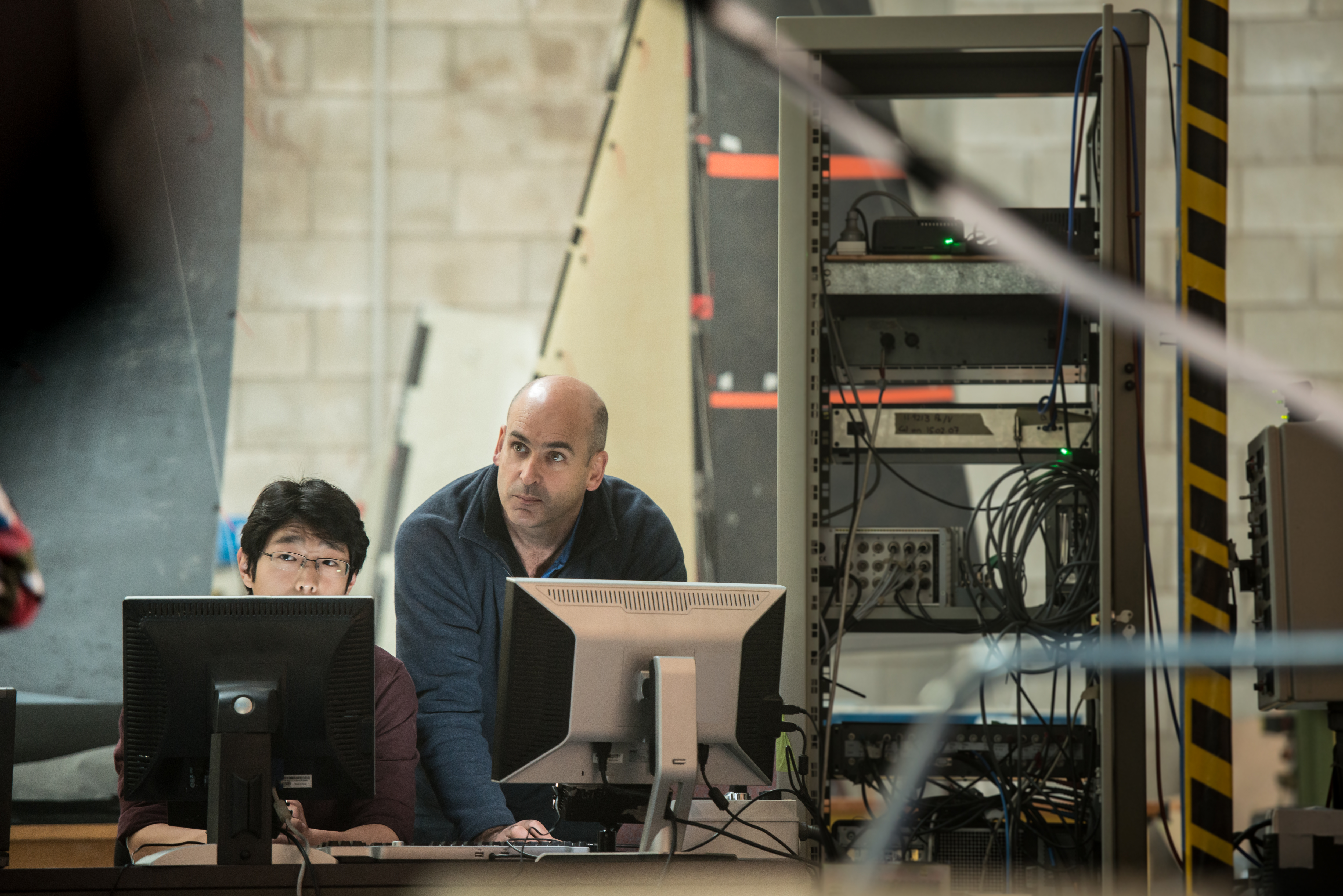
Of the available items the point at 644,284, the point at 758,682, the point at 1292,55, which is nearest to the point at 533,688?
the point at 758,682

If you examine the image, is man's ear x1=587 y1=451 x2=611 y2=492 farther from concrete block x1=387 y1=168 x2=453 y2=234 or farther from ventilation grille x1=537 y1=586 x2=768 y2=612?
concrete block x1=387 y1=168 x2=453 y2=234

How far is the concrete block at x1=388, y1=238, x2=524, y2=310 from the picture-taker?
4.23 meters

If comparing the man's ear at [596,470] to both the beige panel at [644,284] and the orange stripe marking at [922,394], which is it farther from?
the orange stripe marking at [922,394]

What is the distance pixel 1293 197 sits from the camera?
4281 mm

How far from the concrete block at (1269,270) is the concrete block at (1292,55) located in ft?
1.81

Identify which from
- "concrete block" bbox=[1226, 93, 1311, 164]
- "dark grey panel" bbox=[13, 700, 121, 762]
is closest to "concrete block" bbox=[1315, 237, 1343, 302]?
"concrete block" bbox=[1226, 93, 1311, 164]

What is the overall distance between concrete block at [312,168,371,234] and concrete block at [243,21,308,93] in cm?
34

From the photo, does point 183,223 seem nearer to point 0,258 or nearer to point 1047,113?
point 0,258

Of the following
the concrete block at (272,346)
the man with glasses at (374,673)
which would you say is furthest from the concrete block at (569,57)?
the man with glasses at (374,673)

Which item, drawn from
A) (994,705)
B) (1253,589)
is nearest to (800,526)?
(1253,589)

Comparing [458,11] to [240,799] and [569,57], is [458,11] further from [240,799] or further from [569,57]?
[240,799]

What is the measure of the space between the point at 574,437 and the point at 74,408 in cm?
190

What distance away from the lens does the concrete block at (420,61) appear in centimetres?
430

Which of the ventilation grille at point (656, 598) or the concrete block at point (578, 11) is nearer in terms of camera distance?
the ventilation grille at point (656, 598)
